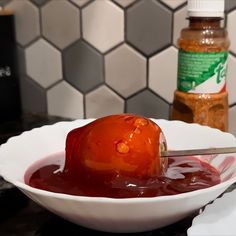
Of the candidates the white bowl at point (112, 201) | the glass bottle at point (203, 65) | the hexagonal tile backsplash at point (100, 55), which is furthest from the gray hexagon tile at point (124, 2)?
the white bowl at point (112, 201)

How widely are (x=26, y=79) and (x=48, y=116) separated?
0.06 metres

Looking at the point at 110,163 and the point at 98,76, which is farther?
the point at 98,76

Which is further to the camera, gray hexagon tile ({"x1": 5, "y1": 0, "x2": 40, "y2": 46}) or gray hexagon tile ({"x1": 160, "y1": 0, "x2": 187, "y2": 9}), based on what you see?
gray hexagon tile ({"x1": 5, "y1": 0, "x2": 40, "y2": 46})

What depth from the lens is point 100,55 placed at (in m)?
0.69

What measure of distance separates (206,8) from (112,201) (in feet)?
0.87

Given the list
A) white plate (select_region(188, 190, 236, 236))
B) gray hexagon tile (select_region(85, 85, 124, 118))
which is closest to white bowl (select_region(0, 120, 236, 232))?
white plate (select_region(188, 190, 236, 236))

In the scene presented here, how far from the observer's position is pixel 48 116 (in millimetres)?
755

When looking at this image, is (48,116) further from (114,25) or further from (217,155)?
(217,155)

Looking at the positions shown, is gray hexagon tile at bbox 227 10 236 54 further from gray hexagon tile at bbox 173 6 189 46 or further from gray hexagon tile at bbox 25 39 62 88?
gray hexagon tile at bbox 25 39 62 88

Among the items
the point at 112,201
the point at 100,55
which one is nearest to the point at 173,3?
the point at 100,55

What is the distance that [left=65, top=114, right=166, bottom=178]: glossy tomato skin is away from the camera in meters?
0.38

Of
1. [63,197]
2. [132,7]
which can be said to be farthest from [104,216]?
[132,7]

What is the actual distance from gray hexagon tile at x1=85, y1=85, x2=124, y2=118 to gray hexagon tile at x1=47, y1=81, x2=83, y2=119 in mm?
14

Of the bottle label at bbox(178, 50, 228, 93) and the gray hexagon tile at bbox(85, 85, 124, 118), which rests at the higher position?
the bottle label at bbox(178, 50, 228, 93)
